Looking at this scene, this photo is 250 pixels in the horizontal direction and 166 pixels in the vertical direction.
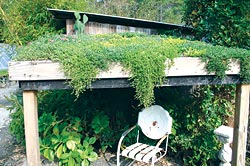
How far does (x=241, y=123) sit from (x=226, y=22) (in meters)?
1.34

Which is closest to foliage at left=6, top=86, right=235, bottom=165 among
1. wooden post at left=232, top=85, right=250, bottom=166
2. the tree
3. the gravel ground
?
the gravel ground

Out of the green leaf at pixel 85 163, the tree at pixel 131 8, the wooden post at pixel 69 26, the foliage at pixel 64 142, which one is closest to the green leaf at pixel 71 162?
the foliage at pixel 64 142

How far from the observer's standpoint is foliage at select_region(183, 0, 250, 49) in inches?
118

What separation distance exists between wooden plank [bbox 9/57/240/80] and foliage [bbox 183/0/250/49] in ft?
3.93

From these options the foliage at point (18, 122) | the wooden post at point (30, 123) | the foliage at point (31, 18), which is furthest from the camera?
the foliage at point (31, 18)

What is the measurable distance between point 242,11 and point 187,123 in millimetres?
1584

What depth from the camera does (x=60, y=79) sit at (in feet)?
6.66

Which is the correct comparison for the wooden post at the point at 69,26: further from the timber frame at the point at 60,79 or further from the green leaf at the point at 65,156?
the timber frame at the point at 60,79

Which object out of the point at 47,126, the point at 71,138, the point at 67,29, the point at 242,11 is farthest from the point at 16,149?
the point at 242,11

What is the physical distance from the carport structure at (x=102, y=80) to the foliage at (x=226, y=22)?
0.92 meters

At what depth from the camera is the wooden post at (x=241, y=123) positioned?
241 centimetres

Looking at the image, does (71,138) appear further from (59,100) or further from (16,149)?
(16,149)

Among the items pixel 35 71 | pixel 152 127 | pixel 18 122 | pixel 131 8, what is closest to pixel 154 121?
pixel 152 127

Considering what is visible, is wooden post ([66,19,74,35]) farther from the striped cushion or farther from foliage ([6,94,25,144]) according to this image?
the striped cushion
